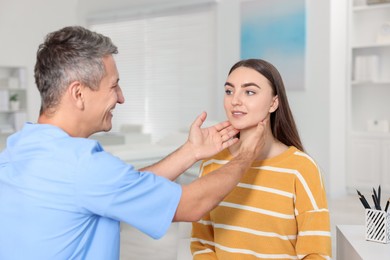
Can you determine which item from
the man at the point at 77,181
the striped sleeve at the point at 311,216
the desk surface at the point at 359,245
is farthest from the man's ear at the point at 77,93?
the desk surface at the point at 359,245

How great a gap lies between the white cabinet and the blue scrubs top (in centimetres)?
630

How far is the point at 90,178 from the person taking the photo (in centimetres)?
112

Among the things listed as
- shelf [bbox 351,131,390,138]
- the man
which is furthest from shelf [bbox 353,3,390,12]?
the man

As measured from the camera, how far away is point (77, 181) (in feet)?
3.68

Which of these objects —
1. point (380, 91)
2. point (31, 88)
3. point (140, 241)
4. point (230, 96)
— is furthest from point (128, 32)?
point (230, 96)

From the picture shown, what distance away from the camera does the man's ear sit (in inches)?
48.0

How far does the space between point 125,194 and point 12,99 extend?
658cm

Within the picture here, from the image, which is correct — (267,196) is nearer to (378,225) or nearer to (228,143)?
(228,143)

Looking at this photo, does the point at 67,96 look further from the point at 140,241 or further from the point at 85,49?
the point at 140,241

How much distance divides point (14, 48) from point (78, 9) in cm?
140

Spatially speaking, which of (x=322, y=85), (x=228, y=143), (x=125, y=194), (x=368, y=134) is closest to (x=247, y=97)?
(x=228, y=143)

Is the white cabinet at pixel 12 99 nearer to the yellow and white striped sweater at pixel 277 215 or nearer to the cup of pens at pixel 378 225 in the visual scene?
the yellow and white striped sweater at pixel 277 215

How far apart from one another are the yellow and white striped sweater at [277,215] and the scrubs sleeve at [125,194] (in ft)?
1.27

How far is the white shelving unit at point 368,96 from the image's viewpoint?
5320 mm
